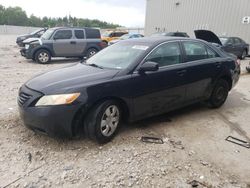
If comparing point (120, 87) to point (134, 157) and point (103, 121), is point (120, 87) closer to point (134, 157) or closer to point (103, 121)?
point (103, 121)

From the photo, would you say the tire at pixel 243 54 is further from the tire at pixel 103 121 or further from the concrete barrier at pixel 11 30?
the concrete barrier at pixel 11 30

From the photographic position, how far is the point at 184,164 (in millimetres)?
3096

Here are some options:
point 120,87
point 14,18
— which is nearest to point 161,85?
point 120,87

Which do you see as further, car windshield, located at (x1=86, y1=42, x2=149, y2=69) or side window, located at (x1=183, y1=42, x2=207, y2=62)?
side window, located at (x1=183, y1=42, x2=207, y2=62)

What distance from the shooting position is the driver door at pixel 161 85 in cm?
368

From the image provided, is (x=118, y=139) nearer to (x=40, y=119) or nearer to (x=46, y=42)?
(x=40, y=119)

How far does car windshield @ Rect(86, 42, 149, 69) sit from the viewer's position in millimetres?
3791

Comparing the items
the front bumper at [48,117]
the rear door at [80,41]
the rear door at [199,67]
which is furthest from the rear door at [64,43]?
the front bumper at [48,117]

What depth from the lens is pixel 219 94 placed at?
5.16m

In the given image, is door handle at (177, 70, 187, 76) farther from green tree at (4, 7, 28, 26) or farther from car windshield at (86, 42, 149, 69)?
green tree at (4, 7, 28, 26)

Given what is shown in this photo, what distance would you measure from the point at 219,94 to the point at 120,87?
2.68 meters

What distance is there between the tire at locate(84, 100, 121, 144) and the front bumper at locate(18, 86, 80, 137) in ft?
0.80

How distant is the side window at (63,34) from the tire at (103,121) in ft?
28.4

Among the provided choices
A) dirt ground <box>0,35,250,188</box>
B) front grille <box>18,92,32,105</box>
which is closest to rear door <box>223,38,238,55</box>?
dirt ground <box>0,35,250,188</box>
